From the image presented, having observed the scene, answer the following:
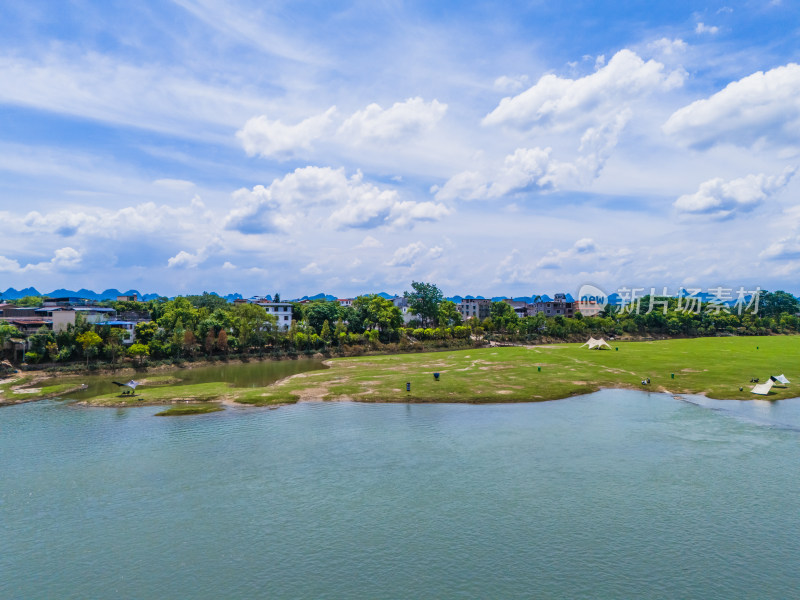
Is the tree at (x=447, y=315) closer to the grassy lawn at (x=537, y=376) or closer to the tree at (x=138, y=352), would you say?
the grassy lawn at (x=537, y=376)

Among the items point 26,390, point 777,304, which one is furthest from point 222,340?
point 777,304

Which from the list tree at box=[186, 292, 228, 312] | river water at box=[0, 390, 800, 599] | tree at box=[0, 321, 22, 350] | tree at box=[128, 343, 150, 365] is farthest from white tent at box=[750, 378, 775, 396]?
tree at box=[186, 292, 228, 312]

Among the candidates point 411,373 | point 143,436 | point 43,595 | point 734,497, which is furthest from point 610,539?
point 411,373

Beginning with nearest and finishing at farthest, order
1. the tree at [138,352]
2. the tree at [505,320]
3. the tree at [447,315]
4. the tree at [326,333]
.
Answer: the tree at [138,352] < the tree at [326,333] < the tree at [447,315] < the tree at [505,320]

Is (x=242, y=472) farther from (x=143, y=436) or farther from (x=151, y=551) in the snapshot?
(x=143, y=436)

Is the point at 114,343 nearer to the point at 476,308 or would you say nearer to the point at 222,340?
the point at 222,340

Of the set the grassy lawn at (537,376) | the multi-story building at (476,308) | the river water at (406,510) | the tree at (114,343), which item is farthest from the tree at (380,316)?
the river water at (406,510)
